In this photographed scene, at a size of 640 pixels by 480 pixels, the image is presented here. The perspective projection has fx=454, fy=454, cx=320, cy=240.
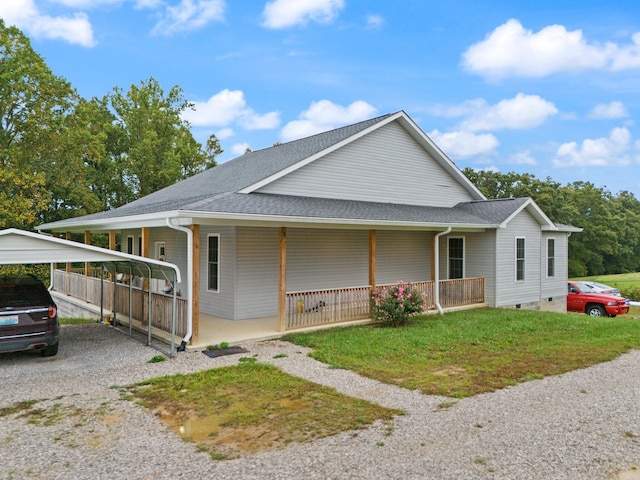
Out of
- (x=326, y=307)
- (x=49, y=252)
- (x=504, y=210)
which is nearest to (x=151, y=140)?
(x=504, y=210)

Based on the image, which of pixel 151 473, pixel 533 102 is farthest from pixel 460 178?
pixel 533 102

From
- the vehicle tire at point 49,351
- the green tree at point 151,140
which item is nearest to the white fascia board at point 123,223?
the vehicle tire at point 49,351

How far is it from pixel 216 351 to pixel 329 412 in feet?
13.0

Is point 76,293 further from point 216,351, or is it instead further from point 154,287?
point 216,351

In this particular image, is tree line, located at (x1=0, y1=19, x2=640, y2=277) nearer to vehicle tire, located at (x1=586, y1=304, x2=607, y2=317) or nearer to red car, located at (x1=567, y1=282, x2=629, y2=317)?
red car, located at (x1=567, y1=282, x2=629, y2=317)

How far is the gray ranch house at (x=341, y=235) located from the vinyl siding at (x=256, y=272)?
3 centimetres

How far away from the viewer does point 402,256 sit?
52.9ft

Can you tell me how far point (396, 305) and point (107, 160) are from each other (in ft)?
91.0

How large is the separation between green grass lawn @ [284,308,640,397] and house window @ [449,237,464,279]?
302 cm

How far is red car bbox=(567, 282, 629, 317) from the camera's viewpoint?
16.9 meters

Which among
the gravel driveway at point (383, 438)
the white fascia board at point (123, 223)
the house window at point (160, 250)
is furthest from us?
the house window at point (160, 250)

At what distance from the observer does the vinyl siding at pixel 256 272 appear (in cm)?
1224

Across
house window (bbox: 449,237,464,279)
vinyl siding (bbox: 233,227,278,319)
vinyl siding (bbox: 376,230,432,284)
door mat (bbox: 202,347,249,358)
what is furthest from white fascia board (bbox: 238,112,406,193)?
house window (bbox: 449,237,464,279)

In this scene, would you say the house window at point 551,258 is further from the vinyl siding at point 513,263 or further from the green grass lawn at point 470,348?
the green grass lawn at point 470,348
